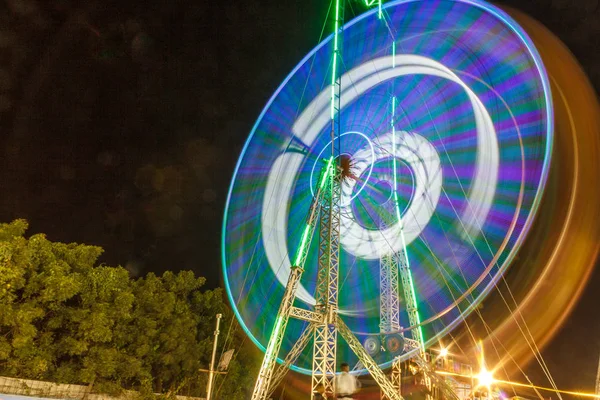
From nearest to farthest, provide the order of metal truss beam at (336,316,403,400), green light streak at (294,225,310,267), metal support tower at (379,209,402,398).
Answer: metal truss beam at (336,316,403,400), green light streak at (294,225,310,267), metal support tower at (379,209,402,398)

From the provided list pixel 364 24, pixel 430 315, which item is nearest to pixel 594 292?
pixel 430 315

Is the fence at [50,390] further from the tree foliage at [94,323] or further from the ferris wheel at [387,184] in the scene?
the ferris wheel at [387,184]

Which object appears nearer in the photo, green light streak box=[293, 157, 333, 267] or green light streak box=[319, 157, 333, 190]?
green light streak box=[293, 157, 333, 267]

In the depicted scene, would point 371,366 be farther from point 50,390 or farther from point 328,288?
point 50,390

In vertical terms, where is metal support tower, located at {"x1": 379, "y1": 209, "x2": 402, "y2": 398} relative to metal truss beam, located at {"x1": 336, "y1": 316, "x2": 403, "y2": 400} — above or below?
above

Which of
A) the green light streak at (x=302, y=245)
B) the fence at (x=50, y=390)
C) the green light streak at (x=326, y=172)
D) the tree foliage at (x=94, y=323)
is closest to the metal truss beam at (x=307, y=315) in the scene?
the green light streak at (x=302, y=245)

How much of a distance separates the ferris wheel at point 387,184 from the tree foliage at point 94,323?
16.4 ft

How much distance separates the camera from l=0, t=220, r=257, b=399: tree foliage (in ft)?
44.9

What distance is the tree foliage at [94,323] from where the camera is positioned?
13.7 m

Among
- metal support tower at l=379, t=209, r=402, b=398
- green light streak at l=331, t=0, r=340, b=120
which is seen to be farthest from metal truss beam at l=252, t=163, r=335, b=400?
metal support tower at l=379, t=209, r=402, b=398

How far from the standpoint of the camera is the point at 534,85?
10.2 metres

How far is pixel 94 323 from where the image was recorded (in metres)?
14.9

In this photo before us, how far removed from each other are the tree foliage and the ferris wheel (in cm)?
500

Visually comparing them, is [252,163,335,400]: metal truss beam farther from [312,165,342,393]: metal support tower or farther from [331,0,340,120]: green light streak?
[331,0,340,120]: green light streak
